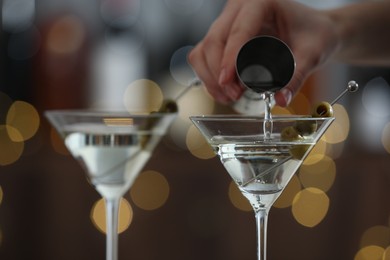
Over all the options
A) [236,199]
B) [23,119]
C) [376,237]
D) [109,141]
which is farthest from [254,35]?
[23,119]

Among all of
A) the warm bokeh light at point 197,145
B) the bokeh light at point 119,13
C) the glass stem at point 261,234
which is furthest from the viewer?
the bokeh light at point 119,13

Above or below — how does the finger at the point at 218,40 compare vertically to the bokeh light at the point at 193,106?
below

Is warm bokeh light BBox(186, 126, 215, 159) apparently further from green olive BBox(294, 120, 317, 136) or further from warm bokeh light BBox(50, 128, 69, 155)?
green olive BBox(294, 120, 317, 136)

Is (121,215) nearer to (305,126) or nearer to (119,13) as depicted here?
(119,13)

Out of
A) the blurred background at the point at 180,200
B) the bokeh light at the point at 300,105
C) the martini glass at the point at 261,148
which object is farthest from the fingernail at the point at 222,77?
the bokeh light at the point at 300,105

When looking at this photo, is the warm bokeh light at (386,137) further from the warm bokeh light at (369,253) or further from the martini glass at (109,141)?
the martini glass at (109,141)

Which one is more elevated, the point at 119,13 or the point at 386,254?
the point at 119,13
